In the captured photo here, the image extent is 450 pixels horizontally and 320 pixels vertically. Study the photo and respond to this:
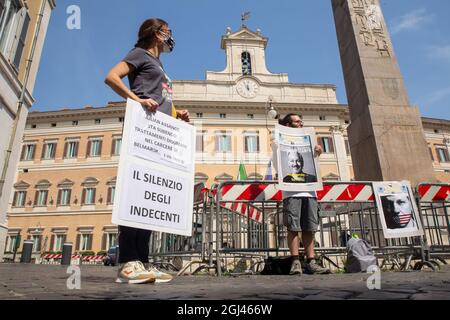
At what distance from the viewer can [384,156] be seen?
599 cm

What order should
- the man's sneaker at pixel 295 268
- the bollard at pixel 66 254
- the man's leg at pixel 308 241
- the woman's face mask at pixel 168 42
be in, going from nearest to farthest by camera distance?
1. the woman's face mask at pixel 168 42
2. the man's sneaker at pixel 295 268
3. the man's leg at pixel 308 241
4. the bollard at pixel 66 254

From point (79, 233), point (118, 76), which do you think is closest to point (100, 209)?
point (79, 233)

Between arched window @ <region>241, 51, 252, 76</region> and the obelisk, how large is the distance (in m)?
25.1

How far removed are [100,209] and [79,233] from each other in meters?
2.48

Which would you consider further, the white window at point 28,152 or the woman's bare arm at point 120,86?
the white window at point 28,152

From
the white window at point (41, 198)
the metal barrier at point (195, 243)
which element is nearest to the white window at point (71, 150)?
the white window at point (41, 198)

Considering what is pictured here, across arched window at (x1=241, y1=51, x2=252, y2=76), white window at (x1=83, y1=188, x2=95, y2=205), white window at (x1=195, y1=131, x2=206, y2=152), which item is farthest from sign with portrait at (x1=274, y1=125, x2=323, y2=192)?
arched window at (x1=241, y1=51, x2=252, y2=76)

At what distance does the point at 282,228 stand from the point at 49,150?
100ft

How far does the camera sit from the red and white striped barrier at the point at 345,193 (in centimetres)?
489

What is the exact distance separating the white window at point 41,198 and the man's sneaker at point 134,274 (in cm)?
3043

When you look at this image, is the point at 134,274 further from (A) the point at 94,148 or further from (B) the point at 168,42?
(A) the point at 94,148

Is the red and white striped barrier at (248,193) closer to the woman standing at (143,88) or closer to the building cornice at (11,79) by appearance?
the woman standing at (143,88)

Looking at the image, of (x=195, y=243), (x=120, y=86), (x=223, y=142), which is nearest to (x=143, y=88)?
(x=120, y=86)
